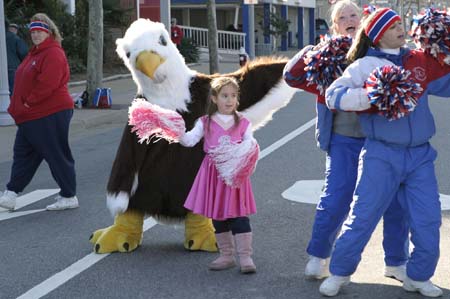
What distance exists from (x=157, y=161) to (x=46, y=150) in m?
1.90

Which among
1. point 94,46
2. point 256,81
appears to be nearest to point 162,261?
point 256,81

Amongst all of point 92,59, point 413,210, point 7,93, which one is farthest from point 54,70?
point 92,59

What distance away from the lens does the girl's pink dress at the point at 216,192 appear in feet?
17.4

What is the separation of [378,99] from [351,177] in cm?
74

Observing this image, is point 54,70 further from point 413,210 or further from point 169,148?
point 413,210

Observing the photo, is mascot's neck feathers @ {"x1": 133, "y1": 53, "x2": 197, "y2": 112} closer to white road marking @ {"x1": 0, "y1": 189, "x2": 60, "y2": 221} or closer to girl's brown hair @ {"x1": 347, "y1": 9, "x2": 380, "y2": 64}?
girl's brown hair @ {"x1": 347, "y1": 9, "x2": 380, "y2": 64}

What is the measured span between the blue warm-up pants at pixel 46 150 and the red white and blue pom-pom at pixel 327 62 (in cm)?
323

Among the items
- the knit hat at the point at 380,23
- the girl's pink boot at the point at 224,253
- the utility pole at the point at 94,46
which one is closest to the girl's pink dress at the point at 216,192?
the girl's pink boot at the point at 224,253

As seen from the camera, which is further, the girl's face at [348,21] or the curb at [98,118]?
the curb at [98,118]

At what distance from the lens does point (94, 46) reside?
17594mm

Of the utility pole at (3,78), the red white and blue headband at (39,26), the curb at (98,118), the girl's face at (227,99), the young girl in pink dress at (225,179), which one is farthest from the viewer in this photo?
the curb at (98,118)

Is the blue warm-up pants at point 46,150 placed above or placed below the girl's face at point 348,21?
below

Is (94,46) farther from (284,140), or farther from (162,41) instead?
(162,41)

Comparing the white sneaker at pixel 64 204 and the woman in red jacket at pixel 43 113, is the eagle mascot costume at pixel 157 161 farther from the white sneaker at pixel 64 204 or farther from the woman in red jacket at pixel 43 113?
the white sneaker at pixel 64 204
